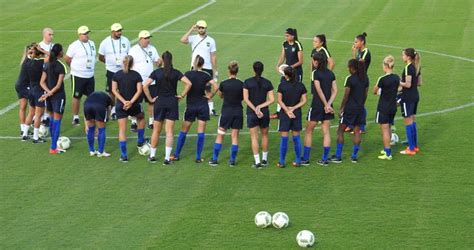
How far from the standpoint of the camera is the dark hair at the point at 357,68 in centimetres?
1923

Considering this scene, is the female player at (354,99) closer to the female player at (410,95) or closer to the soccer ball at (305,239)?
the female player at (410,95)

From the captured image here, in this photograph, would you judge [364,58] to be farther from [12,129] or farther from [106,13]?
[106,13]

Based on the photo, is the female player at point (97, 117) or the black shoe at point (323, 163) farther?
the female player at point (97, 117)

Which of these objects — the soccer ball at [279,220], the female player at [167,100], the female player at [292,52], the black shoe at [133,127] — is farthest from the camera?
the female player at [292,52]

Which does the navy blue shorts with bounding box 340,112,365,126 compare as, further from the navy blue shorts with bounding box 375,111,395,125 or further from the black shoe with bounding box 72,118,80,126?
the black shoe with bounding box 72,118,80,126

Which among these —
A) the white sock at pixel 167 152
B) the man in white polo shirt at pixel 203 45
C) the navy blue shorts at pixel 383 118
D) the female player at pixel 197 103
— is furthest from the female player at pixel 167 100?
the navy blue shorts at pixel 383 118

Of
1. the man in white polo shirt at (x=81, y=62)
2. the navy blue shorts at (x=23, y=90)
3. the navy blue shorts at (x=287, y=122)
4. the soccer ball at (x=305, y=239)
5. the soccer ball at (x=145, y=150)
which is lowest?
the soccer ball at (x=305, y=239)

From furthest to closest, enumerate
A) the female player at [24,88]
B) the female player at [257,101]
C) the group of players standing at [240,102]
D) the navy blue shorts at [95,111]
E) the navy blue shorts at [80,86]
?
the navy blue shorts at [80,86] → the female player at [24,88] → the navy blue shorts at [95,111] → the group of players standing at [240,102] → the female player at [257,101]

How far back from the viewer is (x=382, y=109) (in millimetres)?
19594

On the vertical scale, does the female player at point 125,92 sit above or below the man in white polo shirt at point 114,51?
below


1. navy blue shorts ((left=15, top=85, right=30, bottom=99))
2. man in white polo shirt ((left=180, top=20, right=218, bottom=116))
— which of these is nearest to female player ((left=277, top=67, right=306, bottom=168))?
man in white polo shirt ((left=180, top=20, right=218, bottom=116))

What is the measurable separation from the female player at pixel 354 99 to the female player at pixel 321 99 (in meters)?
0.27

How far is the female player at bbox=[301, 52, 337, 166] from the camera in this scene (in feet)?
63.1

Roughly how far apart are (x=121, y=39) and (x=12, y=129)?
3.45m
